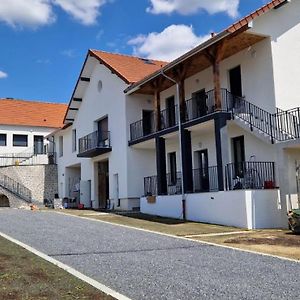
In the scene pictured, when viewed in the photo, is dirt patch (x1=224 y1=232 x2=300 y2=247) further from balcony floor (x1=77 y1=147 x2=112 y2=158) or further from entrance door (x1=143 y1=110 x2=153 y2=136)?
balcony floor (x1=77 y1=147 x2=112 y2=158)

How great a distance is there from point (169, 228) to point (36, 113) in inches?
1310

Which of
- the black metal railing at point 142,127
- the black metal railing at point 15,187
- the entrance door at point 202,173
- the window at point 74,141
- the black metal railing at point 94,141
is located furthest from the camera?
the black metal railing at point 15,187

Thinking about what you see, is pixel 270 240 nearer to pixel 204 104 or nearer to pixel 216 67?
pixel 216 67

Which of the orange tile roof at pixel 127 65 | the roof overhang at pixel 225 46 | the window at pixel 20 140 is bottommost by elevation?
the roof overhang at pixel 225 46

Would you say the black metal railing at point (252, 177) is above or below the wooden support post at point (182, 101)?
below

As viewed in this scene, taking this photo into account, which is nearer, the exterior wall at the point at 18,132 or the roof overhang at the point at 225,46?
the roof overhang at the point at 225,46

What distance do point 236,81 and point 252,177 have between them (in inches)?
177

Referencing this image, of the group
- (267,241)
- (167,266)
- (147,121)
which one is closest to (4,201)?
(147,121)

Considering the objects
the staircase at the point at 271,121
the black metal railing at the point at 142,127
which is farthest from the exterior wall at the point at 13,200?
the staircase at the point at 271,121

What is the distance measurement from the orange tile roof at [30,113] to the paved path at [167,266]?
31623 millimetres

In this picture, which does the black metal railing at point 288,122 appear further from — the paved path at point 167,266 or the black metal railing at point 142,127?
the black metal railing at point 142,127

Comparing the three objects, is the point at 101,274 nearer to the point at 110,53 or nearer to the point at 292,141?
the point at 292,141

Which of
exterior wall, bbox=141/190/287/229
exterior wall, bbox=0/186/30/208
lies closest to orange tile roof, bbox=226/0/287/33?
exterior wall, bbox=141/190/287/229

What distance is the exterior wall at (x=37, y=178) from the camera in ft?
122
